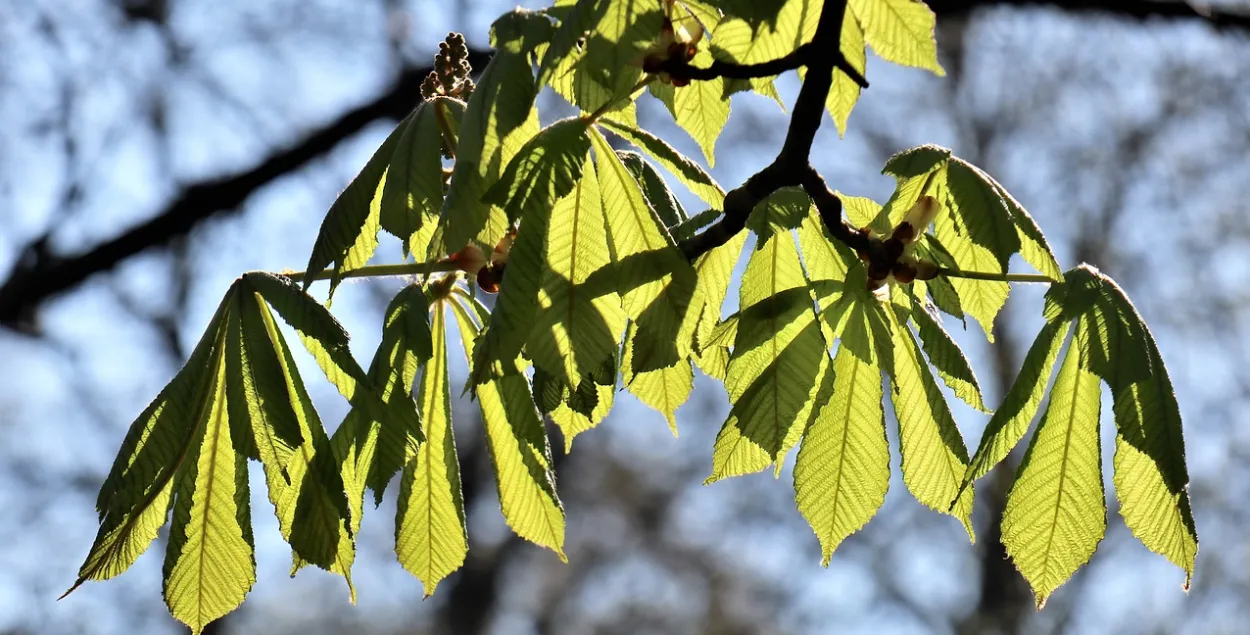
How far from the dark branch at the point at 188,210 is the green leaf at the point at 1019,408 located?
5.88ft

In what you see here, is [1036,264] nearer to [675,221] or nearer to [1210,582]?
[675,221]

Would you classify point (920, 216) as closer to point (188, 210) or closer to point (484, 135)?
point (484, 135)

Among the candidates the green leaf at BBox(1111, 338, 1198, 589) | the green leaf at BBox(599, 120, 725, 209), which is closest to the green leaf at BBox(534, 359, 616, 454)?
the green leaf at BBox(599, 120, 725, 209)

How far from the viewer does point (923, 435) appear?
115cm

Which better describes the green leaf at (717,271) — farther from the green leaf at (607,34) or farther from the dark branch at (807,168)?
the green leaf at (607,34)

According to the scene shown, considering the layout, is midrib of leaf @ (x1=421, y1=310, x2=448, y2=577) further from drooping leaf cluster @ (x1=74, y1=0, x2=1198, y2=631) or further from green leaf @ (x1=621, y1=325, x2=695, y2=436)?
green leaf @ (x1=621, y1=325, x2=695, y2=436)

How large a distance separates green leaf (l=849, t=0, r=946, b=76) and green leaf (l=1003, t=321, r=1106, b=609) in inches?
11.5

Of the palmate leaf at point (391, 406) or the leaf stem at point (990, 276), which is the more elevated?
the palmate leaf at point (391, 406)

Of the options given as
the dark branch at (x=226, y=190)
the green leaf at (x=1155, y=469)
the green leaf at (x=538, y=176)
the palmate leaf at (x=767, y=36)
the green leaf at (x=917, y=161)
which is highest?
the dark branch at (x=226, y=190)

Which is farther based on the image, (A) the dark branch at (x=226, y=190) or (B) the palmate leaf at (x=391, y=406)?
(A) the dark branch at (x=226, y=190)

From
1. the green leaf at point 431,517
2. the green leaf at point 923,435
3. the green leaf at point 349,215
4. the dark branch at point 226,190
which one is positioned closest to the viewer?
the green leaf at point 349,215

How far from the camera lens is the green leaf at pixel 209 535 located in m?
1.10

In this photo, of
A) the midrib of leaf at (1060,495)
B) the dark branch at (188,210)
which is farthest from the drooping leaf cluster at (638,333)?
the dark branch at (188,210)

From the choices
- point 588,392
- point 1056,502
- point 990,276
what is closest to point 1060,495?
point 1056,502
